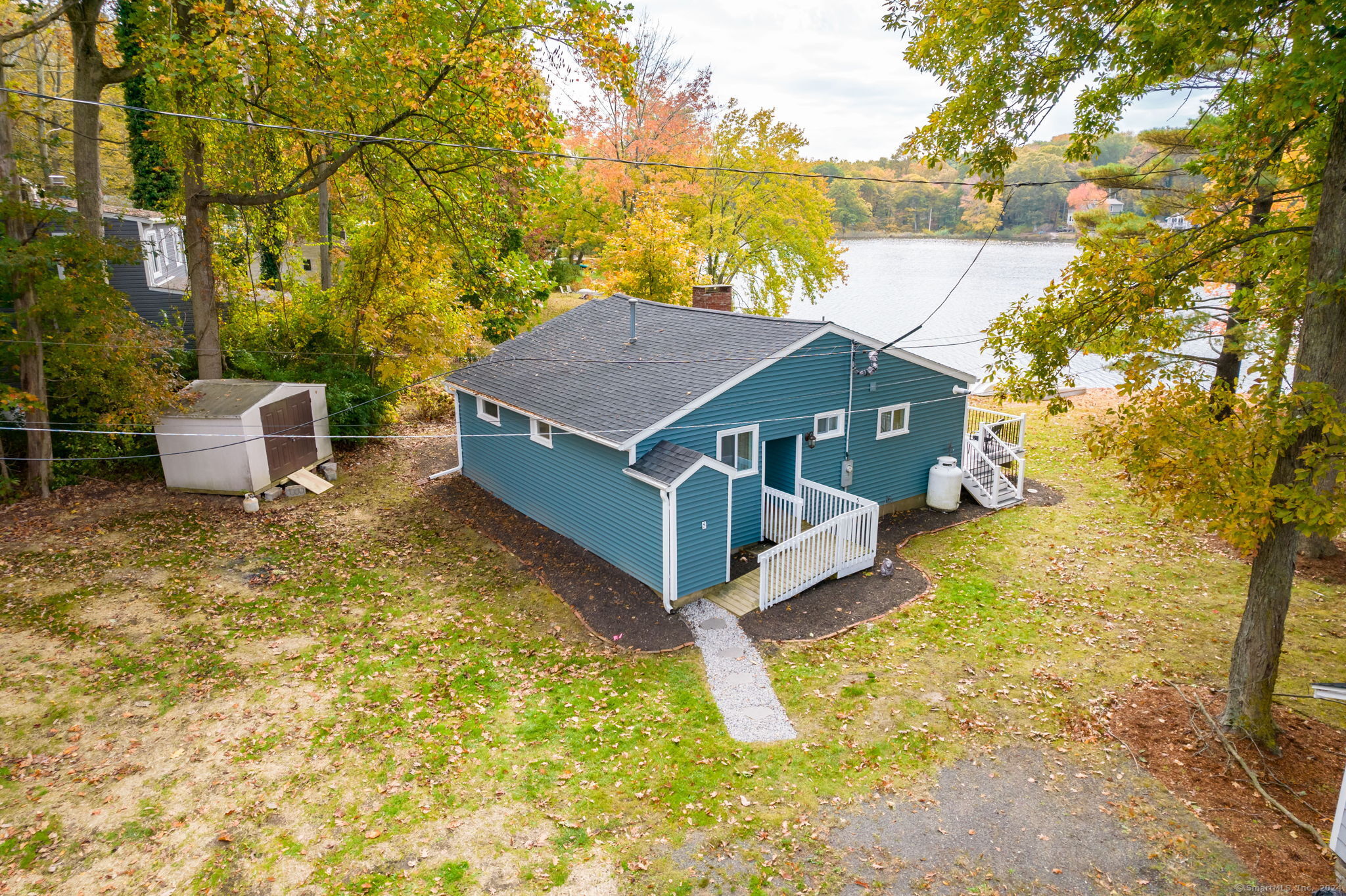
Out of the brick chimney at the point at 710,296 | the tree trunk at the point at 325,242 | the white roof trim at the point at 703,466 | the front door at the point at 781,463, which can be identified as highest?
the tree trunk at the point at 325,242

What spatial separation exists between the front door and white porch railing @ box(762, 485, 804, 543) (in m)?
0.59

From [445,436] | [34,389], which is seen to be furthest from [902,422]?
[34,389]

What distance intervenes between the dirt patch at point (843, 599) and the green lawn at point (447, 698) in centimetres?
42

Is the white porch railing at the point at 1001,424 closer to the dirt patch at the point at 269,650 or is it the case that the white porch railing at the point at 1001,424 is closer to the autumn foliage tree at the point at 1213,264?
the autumn foliage tree at the point at 1213,264

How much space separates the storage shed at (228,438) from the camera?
1639cm

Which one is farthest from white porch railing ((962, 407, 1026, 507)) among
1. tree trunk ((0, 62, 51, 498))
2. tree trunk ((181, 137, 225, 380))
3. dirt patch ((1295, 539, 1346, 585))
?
tree trunk ((0, 62, 51, 498))

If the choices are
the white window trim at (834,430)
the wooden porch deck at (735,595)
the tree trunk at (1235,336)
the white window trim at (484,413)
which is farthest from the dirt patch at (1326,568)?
the white window trim at (484,413)

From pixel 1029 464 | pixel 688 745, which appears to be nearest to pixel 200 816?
pixel 688 745

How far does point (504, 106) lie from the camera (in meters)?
14.8

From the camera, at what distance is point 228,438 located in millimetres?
16438

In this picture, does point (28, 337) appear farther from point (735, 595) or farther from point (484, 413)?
point (735, 595)

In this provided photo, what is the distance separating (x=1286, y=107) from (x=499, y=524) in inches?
589

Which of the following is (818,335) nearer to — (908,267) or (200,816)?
(200,816)

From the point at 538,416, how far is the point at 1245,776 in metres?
12.3
